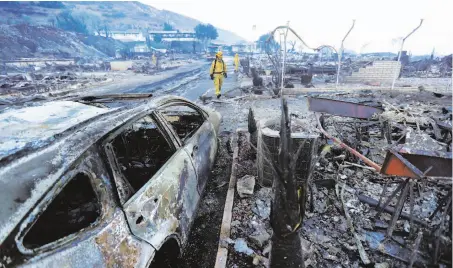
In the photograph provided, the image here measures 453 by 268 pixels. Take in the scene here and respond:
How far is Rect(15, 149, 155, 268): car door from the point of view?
3.98 ft

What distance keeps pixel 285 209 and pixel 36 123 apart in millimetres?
1967

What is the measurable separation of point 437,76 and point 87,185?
24.8 m

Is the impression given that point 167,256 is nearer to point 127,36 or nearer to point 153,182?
point 153,182

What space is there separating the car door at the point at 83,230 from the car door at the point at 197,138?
→ 1122mm

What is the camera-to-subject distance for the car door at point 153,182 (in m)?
1.73

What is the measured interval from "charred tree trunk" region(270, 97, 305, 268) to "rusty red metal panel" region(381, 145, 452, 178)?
90cm

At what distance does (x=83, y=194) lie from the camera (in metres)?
1.89

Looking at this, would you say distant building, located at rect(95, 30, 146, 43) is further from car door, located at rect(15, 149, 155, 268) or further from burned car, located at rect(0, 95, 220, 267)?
car door, located at rect(15, 149, 155, 268)

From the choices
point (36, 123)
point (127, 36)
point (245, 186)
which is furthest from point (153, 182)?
point (127, 36)

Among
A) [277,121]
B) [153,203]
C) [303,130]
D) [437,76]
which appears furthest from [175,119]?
[437,76]

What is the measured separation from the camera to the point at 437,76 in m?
18.8

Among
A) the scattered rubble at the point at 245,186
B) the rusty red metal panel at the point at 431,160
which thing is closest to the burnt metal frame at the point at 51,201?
the scattered rubble at the point at 245,186

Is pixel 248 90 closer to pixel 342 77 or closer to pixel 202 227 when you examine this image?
pixel 342 77

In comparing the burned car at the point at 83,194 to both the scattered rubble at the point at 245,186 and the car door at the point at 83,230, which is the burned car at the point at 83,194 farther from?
the scattered rubble at the point at 245,186
